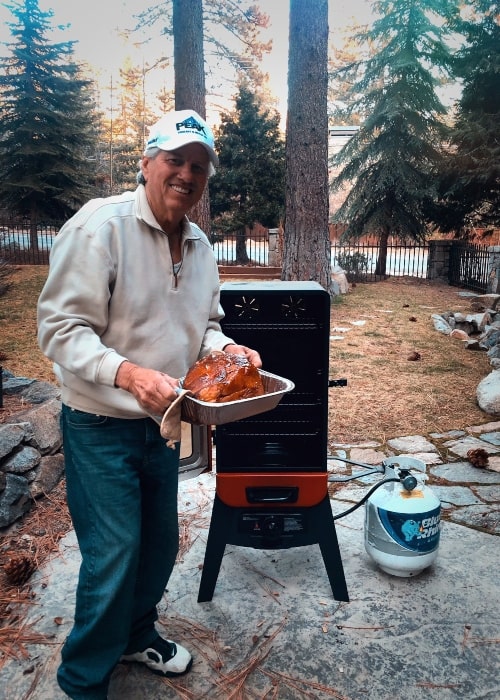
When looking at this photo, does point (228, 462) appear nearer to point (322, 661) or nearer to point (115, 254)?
point (322, 661)

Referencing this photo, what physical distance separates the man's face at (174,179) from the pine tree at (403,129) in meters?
14.6

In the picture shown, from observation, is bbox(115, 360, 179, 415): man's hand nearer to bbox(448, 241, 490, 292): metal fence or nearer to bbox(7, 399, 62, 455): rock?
bbox(7, 399, 62, 455): rock

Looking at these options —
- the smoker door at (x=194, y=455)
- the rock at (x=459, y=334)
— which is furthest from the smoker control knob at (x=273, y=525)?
the rock at (x=459, y=334)

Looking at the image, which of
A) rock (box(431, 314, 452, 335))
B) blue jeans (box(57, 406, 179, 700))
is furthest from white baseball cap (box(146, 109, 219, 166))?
rock (box(431, 314, 452, 335))

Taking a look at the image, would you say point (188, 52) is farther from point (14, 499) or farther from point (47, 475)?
point (14, 499)

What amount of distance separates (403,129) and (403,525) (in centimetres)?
1501

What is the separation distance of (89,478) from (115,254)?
0.67 meters

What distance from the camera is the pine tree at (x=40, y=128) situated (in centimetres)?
1827

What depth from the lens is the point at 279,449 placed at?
2.59 metres

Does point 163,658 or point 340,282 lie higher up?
point 340,282

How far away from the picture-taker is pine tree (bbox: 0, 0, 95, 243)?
18266mm

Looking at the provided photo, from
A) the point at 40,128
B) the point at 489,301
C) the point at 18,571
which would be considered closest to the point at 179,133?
the point at 18,571

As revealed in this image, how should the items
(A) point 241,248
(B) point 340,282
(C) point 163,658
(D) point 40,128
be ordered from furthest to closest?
(A) point 241,248 → (D) point 40,128 → (B) point 340,282 → (C) point 163,658

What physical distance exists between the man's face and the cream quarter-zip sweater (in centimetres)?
4
